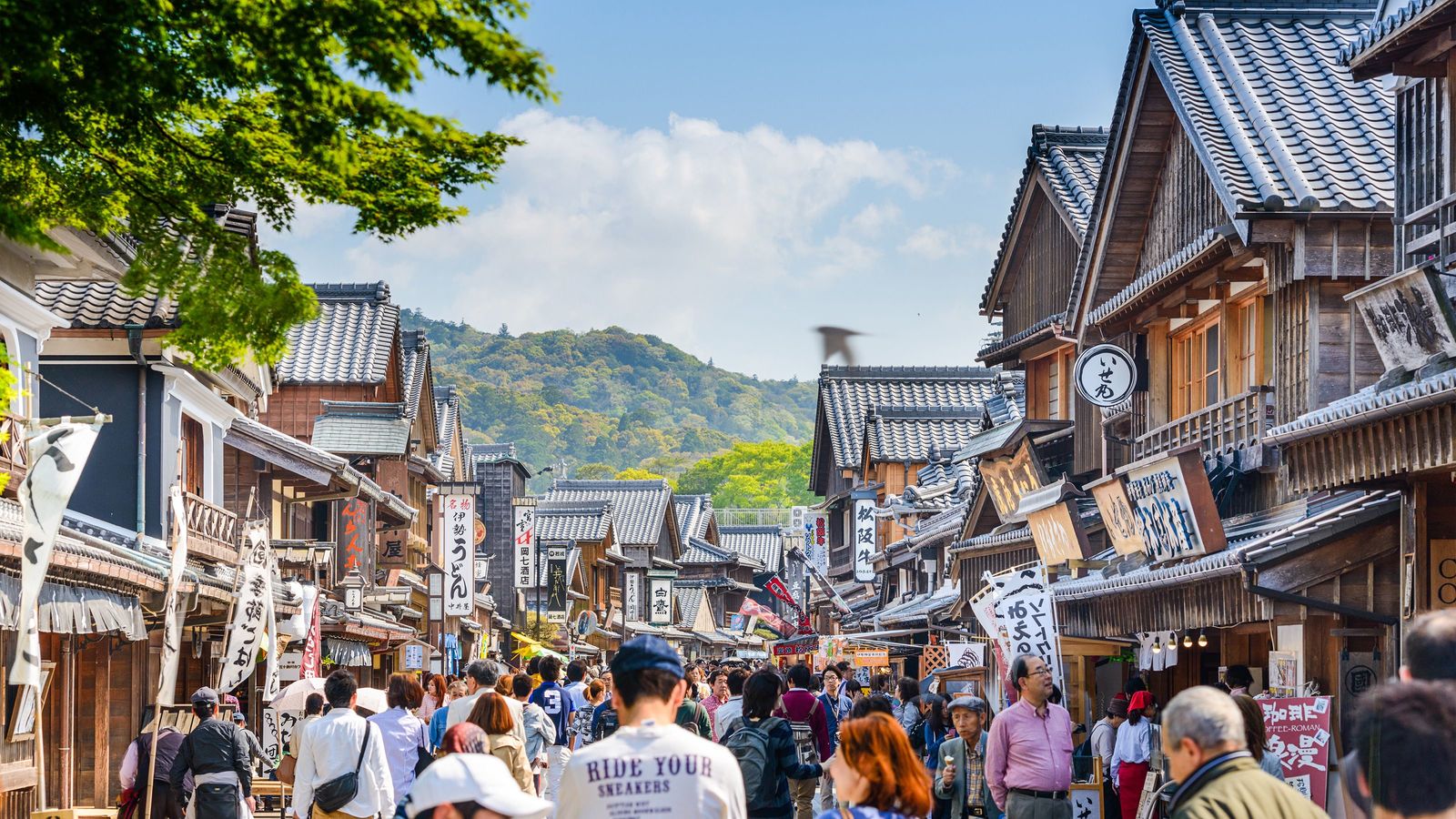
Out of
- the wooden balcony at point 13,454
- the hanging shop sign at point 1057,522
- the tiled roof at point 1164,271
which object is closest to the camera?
the wooden balcony at point 13,454

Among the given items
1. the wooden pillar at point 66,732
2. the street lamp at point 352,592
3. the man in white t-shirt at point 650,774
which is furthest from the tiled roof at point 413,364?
the man in white t-shirt at point 650,774

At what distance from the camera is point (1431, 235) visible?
469 inches

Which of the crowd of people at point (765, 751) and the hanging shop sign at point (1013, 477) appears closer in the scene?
the crowd of people at point (765, 751)

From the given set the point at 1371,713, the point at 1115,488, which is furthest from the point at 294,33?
the point at 1115,488

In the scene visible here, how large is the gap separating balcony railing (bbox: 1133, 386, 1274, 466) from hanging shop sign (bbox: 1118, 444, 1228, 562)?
40.4 inches

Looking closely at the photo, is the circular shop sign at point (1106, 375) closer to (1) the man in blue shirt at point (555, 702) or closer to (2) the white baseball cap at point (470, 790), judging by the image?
(1) the man in blue shirt at point (555, 702)

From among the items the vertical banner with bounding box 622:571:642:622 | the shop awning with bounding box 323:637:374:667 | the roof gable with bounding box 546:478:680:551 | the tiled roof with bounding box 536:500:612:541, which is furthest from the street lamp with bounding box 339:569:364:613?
the roof gable with bounding box 546:478:680:551

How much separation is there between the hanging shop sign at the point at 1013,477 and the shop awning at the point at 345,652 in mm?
10904

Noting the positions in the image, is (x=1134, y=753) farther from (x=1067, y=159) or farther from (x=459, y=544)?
(x=459, y=544)

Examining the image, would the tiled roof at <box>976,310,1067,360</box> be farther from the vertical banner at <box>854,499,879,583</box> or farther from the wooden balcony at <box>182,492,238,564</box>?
the vertical banner at <box>854,499,879,583</box>

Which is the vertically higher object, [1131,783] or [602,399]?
[602,399]

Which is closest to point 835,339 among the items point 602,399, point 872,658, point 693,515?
point 872,658

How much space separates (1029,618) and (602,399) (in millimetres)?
158964

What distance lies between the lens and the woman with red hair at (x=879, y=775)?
653cm
